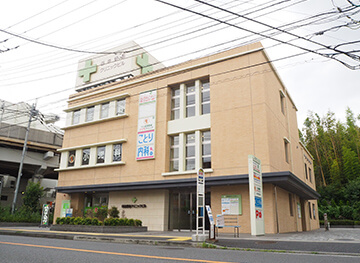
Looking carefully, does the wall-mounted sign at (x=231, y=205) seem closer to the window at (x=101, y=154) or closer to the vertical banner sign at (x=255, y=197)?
the vertical banner sign at (x=255, y=197)

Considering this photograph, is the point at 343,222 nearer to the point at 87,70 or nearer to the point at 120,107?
the point at 120,107

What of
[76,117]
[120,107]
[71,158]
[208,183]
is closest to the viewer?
[208,183]

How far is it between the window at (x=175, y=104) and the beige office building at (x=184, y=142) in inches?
3.2

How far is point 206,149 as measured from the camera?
66.5 feet

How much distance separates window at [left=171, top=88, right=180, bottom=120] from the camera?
22500 millimetres

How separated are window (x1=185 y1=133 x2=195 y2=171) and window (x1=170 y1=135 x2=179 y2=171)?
0.80 m

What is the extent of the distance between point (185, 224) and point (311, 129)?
105 feet

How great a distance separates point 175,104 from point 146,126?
285 centimetres

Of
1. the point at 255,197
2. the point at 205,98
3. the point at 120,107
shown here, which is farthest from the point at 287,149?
the point at 120,107

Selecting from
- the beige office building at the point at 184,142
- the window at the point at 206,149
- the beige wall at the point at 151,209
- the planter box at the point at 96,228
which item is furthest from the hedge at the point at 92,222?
the window at the point at 206,149

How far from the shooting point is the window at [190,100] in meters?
21.9

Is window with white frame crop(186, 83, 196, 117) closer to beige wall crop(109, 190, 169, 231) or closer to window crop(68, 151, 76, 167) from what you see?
beige wall crop(109, 190, 169, 231)

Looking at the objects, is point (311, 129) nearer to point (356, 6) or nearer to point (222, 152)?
point (222, 152)

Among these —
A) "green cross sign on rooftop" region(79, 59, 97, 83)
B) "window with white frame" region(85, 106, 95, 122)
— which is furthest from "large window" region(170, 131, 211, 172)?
"green cross sign on rooftop" region(79, 59, 97, 83)
